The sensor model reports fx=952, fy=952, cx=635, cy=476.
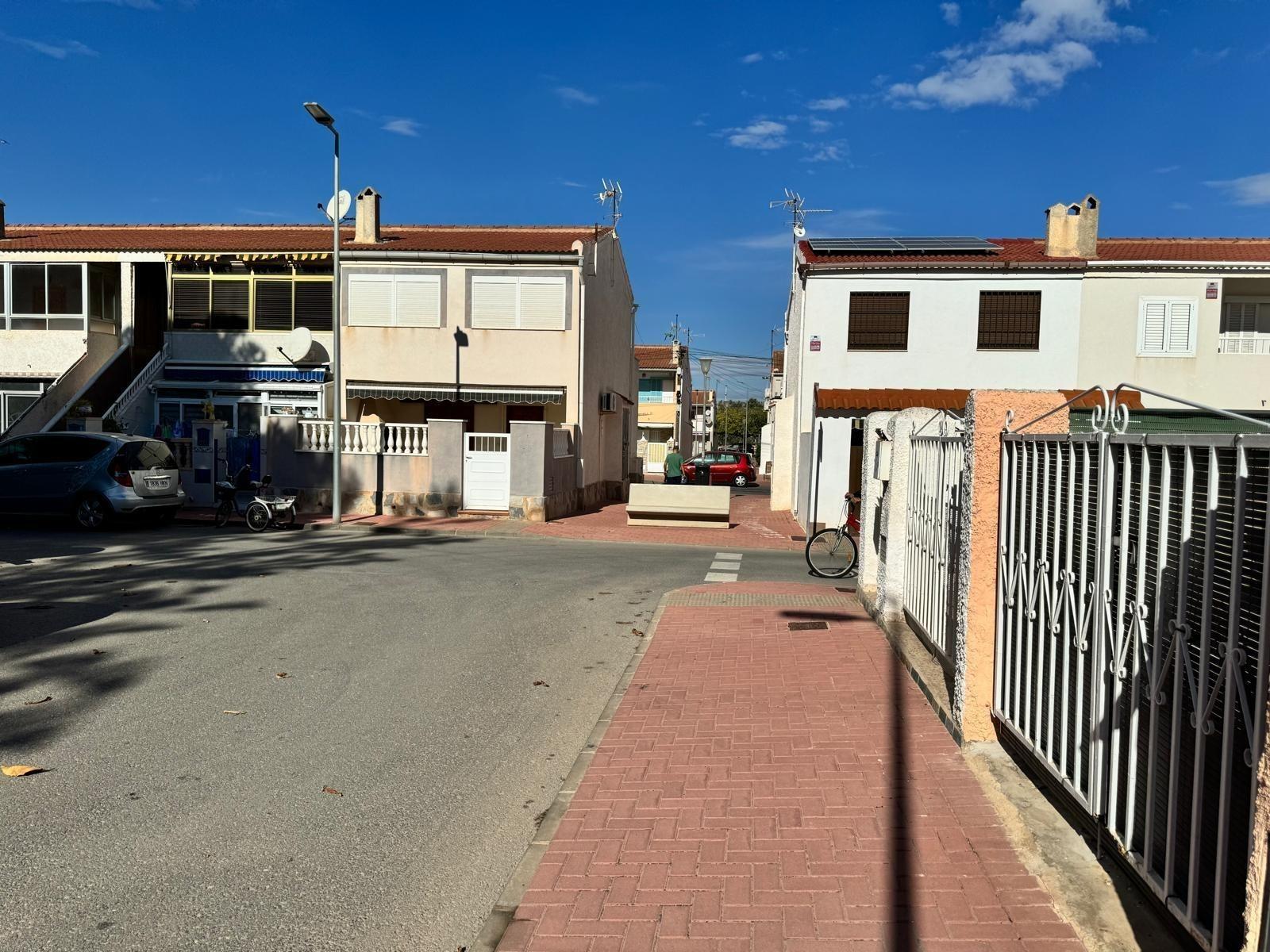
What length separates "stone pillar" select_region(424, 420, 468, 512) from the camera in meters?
20.0

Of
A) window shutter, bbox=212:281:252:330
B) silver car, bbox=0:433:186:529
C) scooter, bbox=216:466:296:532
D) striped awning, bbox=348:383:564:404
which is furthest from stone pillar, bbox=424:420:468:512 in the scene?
window shutter, bbox=212:281:252:330

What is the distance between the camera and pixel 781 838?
4164mm

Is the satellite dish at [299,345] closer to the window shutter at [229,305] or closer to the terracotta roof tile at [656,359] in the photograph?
the window shutter at [229,305]

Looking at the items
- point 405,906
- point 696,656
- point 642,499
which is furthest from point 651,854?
point 642,499

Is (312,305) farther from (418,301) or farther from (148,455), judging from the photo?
(148,455)

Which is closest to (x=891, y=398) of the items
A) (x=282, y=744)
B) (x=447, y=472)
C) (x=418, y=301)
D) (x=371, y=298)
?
(x=447, y=472)

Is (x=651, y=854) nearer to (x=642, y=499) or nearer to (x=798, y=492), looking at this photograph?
(x=642, y=499)

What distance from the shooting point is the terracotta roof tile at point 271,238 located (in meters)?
23.5

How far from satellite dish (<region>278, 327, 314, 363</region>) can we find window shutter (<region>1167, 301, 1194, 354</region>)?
67.3 feet

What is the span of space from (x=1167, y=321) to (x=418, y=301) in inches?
697

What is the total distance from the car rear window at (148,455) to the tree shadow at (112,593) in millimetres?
1199

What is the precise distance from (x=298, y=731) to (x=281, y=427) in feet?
51.1

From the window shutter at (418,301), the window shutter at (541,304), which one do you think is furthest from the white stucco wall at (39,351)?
the window shutter at (541,304)

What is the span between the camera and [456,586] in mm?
11203
